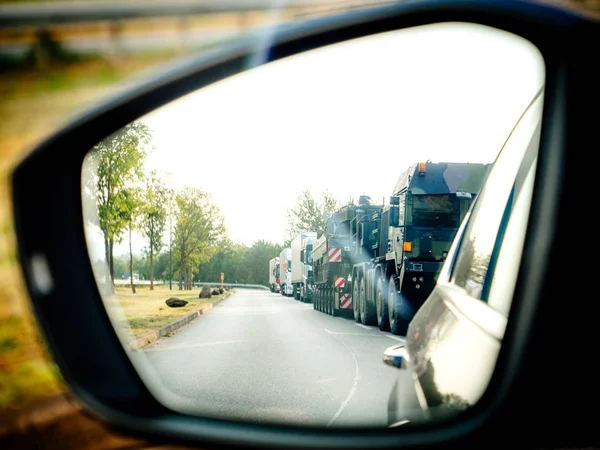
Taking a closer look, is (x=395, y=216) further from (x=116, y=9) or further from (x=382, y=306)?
(x=116, y=9)

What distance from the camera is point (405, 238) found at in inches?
444

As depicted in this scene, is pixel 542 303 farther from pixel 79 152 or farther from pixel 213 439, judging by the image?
pixel 79 152

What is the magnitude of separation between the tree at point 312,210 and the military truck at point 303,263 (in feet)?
11.3

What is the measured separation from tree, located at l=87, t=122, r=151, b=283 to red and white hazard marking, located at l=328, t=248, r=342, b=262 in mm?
16874

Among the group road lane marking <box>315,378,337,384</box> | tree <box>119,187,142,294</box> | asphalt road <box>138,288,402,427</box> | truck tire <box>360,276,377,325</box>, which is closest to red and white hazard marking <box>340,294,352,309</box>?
truck tire <box>360,276,377,325</box>

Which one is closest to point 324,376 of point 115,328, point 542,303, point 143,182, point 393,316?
point 143,182

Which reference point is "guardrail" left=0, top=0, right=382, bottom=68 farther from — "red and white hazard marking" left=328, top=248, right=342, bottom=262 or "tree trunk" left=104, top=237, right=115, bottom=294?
"tree trunk" left=104, top=237, right=115, bottom=294

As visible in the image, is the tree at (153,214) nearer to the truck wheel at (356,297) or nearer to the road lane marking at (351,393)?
the road lane marking at (351,393)

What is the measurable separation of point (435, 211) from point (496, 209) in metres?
8.89

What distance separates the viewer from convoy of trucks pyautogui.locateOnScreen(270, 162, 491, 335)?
32.6 feet

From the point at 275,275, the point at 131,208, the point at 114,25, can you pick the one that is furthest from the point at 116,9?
the point at 275,275

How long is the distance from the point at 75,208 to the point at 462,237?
1583 millimetres

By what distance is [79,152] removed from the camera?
6.67 feet

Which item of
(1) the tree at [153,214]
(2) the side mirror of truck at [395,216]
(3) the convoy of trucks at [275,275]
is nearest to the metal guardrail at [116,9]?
(2) the side mirror of truck at [395,216]
